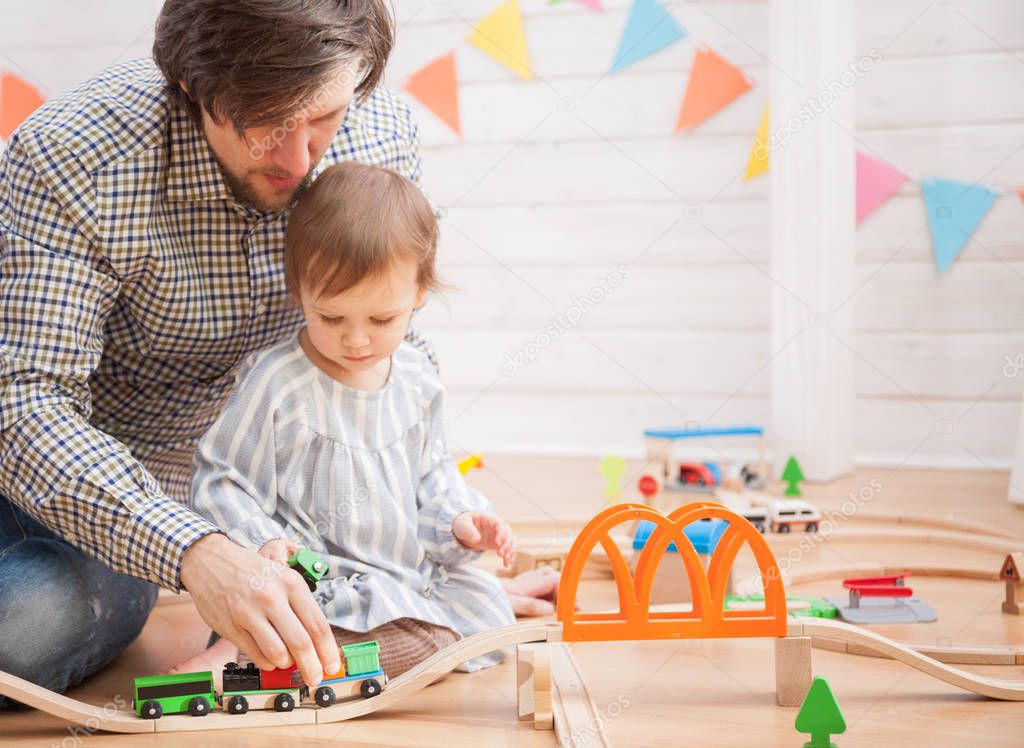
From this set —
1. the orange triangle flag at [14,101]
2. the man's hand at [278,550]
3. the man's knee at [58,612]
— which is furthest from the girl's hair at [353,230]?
the orange triangle flag at [14,101]

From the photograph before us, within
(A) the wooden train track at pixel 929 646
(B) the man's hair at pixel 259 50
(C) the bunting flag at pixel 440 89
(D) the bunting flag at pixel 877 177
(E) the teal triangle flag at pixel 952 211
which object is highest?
(C) the bunting flag at pixel 440 89

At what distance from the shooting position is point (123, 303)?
115 cm

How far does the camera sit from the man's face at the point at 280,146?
102 cm

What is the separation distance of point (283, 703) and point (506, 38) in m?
1.94

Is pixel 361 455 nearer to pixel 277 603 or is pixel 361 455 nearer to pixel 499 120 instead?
pixel 277 603

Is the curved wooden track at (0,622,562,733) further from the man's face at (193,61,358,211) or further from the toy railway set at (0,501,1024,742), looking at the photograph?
the man's face at (193,61,358,211)

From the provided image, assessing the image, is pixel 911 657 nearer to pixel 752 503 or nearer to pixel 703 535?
pixel 703 535

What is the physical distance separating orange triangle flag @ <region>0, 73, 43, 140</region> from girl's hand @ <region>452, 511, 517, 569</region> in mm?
2097

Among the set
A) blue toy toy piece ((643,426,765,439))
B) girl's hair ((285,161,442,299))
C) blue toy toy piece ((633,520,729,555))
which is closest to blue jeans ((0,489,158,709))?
girl's hair ((285,161,442,299))

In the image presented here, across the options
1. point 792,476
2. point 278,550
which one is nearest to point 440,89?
point 792,476

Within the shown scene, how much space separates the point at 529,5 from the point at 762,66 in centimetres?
57

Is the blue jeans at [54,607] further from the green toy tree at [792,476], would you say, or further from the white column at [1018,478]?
the white column at [1018,478]

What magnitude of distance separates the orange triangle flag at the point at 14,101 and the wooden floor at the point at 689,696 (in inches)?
70.7

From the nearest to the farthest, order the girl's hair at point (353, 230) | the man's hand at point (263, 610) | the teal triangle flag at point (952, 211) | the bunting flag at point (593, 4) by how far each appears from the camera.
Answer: the man's hand at point (263, 610), the girl's hair at point (353, 230), the teal triangle flag at point (952, 211), the bunting flag at point (593, 4)
